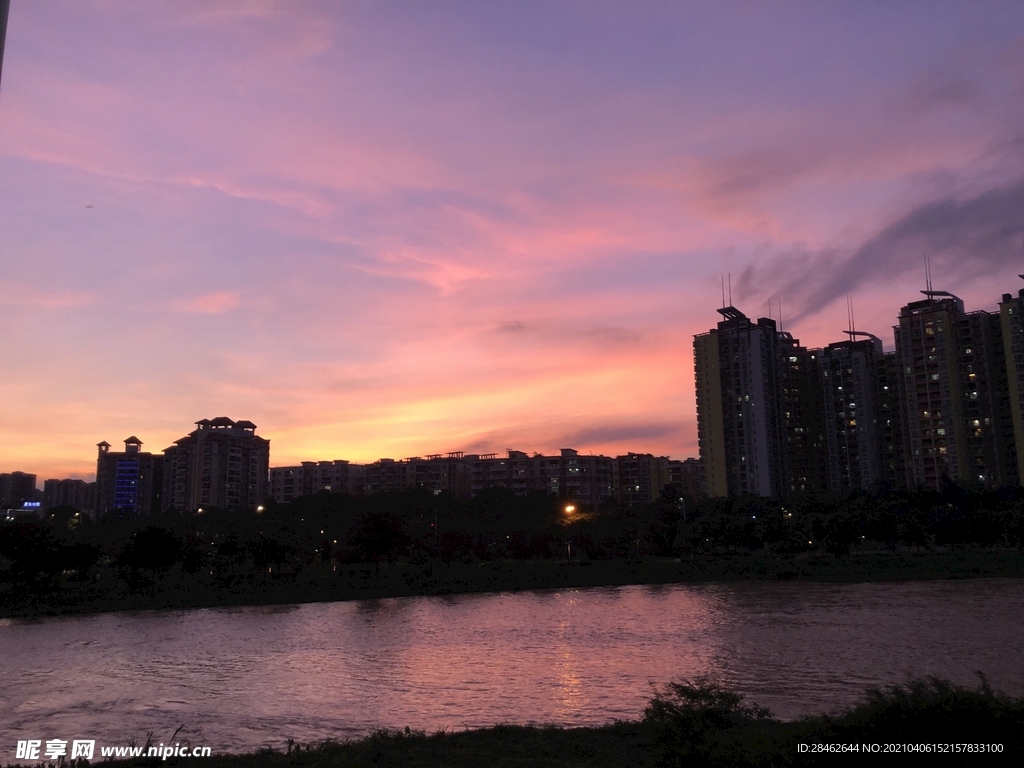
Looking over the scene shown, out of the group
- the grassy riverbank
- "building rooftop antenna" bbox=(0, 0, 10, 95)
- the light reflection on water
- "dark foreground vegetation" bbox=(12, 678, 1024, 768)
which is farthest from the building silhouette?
"building rooftop antenna" bbox=(0, 0, 10, 95)

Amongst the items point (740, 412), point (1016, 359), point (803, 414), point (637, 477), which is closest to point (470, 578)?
point (740, 412)

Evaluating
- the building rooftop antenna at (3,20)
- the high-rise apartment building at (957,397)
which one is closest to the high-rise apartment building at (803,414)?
the high-rise apartment building at (957,397)

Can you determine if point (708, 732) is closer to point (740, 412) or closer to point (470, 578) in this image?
point (470, 578)

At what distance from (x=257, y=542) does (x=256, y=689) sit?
47037mm

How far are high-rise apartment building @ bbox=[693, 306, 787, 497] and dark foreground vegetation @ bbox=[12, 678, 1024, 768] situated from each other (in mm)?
128424

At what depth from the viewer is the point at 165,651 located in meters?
34.7

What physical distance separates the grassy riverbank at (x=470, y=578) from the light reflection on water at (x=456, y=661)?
6.26 metres

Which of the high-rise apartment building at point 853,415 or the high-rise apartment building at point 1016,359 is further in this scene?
the high-rise apartment building at point 853,415

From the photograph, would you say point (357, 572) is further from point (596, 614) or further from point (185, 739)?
point (185, 739)

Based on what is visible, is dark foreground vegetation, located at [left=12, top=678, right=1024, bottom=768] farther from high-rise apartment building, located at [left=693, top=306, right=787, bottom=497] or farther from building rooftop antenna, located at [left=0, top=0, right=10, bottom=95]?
high-rise apartment building, located at [left=693, top=306, right=787, bottom=497]

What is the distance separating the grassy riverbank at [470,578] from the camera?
5619 cm

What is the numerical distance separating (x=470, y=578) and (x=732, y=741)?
61309mm

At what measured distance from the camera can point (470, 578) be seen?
69875 millimetres

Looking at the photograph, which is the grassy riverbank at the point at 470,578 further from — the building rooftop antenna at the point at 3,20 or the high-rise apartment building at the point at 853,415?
the high-rise apartment building at the point at 853,415
